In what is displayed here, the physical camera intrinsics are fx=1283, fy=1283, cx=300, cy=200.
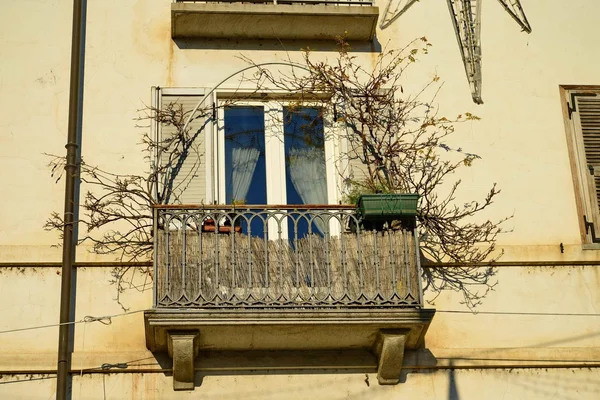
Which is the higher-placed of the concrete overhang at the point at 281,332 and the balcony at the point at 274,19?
the balcony at the point at 274,19

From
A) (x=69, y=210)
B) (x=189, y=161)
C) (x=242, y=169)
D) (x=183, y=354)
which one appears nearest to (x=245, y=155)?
(x=242, y=169)

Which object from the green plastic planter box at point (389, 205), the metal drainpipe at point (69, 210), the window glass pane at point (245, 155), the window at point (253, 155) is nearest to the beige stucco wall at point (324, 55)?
the metal drainpipe at point (69, 210)

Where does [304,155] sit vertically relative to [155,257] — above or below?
above

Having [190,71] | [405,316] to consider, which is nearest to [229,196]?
[190,71]

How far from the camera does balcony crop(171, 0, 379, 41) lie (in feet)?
42.5

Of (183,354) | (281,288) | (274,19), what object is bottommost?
(183,354)

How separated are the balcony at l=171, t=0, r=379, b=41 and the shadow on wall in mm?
47

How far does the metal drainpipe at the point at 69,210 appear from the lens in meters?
11.3

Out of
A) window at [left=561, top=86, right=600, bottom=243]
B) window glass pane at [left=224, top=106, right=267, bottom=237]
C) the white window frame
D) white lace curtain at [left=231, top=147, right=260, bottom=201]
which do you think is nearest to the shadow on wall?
the white window frame

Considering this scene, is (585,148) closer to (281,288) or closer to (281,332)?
(281,288)

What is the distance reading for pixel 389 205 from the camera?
37.9ft

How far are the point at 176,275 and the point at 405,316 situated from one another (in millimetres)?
2043

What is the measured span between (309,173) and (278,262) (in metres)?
1.54

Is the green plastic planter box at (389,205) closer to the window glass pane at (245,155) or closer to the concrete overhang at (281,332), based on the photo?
the concrete overhang at (281,332)
